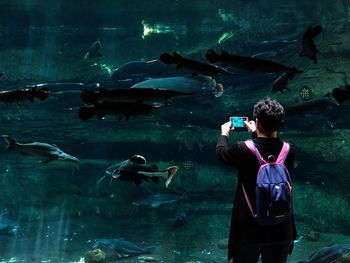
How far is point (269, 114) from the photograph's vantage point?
351 cm

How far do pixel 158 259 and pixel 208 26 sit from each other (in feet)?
40.3

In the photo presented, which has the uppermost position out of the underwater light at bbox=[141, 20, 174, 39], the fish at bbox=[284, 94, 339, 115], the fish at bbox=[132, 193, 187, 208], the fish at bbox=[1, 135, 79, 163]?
the underwater light at bbox=[141, 20, 174, 39]

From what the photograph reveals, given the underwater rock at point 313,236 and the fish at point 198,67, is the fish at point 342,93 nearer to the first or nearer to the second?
the fish at point 198,67

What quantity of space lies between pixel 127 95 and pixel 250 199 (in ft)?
5.57

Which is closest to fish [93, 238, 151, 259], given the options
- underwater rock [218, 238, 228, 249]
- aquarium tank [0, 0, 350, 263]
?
aquarium tank [0, 0, 350, 263]

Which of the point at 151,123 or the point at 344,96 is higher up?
the point at 344,96

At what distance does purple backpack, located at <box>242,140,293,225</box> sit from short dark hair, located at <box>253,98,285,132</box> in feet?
1.05

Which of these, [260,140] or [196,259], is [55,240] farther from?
[260,140]

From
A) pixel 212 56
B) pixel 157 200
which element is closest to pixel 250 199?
pixel 212 56

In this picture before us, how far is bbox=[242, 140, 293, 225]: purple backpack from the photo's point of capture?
3344 mm

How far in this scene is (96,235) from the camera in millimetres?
13414

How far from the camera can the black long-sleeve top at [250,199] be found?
3477mm

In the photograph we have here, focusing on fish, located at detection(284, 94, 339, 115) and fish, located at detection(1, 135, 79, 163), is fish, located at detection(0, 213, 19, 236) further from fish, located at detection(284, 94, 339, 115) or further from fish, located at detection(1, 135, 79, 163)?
fish, located at detection(284, 94, 339, 115)

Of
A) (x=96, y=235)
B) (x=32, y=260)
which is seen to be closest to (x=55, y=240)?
(x=96, y=235)
